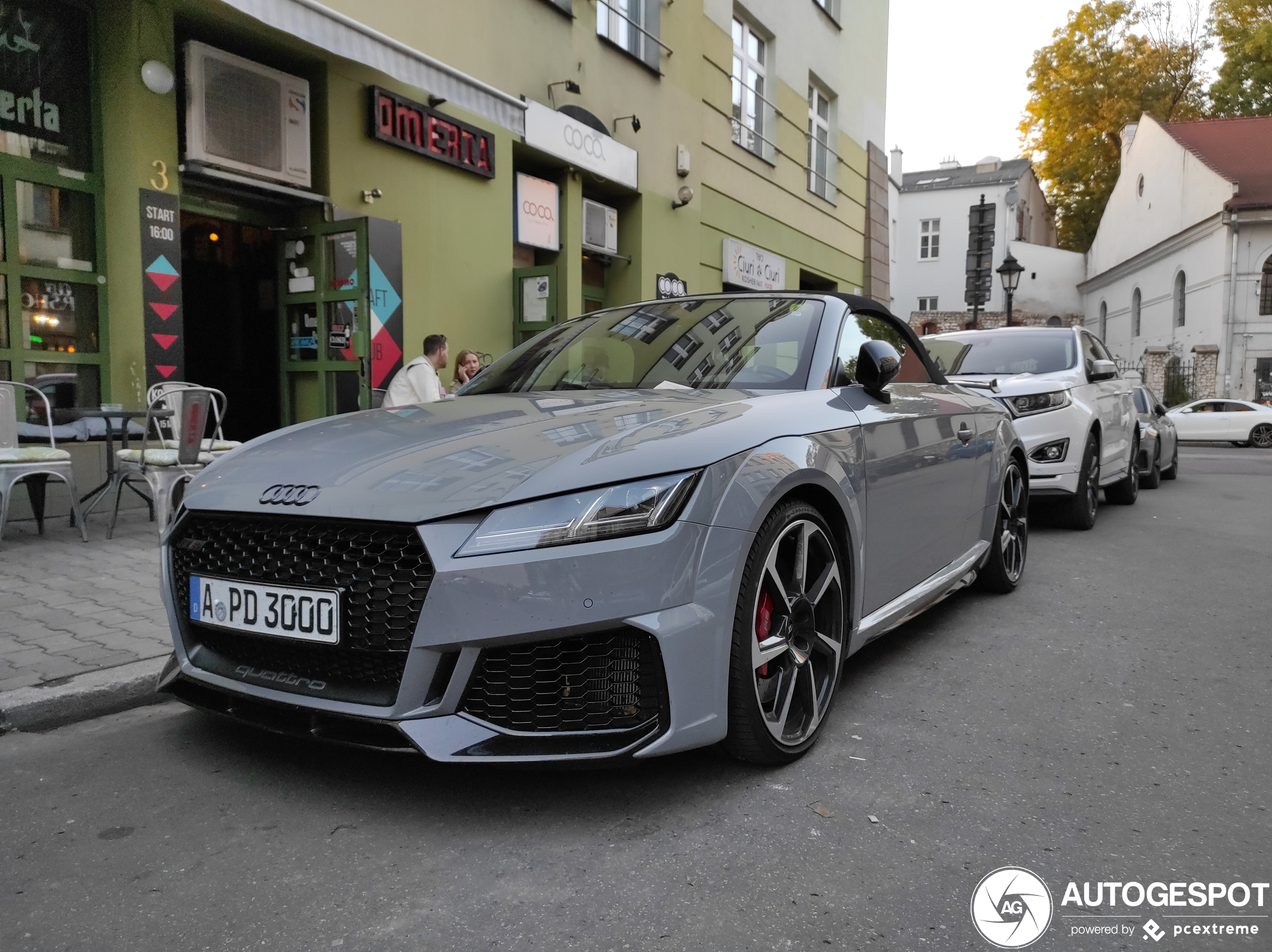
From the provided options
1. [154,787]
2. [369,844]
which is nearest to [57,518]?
[154,787]

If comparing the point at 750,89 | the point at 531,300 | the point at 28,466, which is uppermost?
the point at 750,89

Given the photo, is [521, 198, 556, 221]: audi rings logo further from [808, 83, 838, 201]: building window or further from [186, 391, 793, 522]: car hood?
[808, 83, 838, 201]: building window

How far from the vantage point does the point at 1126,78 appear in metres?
40.9

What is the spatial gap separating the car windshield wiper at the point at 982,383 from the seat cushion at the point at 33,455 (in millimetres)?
5231

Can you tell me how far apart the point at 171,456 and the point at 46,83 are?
3.18 m

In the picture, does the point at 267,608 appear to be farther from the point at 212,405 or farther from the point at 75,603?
the point at 212,405

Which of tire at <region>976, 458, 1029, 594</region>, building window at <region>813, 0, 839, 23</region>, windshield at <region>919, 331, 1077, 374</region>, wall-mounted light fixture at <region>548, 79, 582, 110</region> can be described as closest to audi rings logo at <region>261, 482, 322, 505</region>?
tire at <region>976, 458, 1029, 594</region>

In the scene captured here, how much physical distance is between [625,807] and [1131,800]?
1.31 m

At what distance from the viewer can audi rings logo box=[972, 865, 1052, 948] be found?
1915 mm

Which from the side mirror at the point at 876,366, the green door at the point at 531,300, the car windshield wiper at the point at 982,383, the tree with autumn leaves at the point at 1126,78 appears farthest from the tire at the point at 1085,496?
the tree with autumn leaves at the point at 1126,78

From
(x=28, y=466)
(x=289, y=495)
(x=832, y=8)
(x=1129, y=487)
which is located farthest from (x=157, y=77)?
(x=832, y=8)

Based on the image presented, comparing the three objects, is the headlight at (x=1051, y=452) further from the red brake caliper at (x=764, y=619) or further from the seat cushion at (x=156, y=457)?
the seat cushion at (x=156, y=457)

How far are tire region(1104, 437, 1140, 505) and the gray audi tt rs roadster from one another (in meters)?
7.13

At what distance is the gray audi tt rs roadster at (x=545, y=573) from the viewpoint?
225 cm
